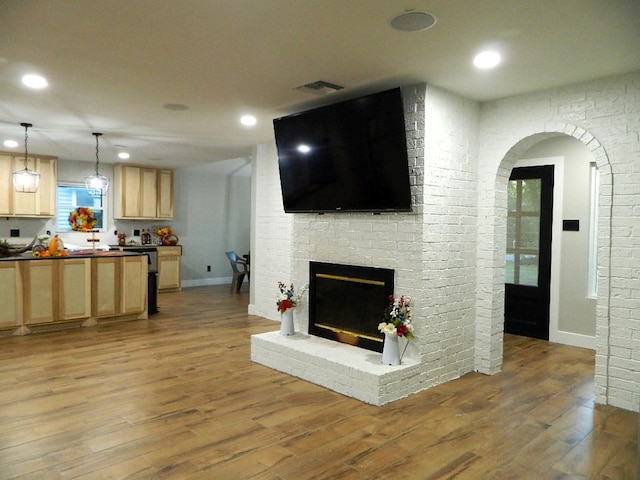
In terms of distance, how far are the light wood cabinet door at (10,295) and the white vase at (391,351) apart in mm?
4430

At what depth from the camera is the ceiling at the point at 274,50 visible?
247 centimetres

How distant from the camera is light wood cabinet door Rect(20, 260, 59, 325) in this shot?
18.2 feet

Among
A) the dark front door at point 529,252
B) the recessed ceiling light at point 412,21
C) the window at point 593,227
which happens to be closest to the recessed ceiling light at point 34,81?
the recessed ceiling light at point 412,21

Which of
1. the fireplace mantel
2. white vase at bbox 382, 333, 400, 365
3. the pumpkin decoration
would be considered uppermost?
the pumpkin decoration

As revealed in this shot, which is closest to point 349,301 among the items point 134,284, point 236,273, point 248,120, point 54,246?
point 248,120

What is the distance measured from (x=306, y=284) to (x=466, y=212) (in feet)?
5.60

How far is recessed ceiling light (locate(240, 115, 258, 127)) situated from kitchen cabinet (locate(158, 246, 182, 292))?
4.69 m

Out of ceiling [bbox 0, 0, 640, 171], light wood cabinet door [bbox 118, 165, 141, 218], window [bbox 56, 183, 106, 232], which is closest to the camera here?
ceiling [bbox 0, 0, 640, 171]

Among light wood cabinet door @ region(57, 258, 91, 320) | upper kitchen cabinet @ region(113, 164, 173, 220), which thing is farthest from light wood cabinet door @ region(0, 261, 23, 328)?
upper kitchen cabinet @ region(113, 164, 173, 220)

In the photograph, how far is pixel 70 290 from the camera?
5859 millimetres

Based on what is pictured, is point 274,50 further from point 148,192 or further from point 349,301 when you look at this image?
point 148,192

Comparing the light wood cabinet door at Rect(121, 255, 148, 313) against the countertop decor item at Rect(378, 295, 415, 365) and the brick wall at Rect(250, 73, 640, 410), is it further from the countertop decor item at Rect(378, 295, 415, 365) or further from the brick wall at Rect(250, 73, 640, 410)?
the countertop decor item at Rect(378, 295, 415, 365)

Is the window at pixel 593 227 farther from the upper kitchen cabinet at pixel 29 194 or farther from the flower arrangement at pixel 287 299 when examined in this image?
the upper kitchen cabinet at pixel 29 194

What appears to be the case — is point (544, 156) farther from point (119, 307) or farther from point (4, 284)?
point (4, 284)
